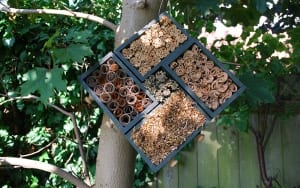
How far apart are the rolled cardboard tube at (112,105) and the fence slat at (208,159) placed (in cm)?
175

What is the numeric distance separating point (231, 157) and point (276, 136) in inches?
12.7

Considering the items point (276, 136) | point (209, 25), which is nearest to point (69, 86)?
point (209, 25)

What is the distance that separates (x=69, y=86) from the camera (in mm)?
2316

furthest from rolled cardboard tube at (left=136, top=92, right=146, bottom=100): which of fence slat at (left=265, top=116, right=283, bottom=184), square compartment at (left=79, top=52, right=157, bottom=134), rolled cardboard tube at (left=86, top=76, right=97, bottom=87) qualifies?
fence slat at (left=265, top=116, right=283, bottom=184)

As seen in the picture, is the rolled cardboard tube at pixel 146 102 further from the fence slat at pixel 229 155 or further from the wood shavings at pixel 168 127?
the fence slat at pixel 229 155

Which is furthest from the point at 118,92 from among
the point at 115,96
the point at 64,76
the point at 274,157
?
the point at 274,157

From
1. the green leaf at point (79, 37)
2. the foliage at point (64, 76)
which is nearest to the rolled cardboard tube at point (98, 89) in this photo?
the green leaf at point (79, 37)

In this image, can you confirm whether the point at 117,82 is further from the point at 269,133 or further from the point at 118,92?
the point at 269,133

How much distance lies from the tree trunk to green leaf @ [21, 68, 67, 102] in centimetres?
18

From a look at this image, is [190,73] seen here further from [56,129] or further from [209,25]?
[56,129]

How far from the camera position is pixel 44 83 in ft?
2.68

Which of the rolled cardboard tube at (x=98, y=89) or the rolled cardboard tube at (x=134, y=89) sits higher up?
the rolled cardboard tube at (x=98, y=89)

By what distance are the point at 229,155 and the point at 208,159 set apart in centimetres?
14

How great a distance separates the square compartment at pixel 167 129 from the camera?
0.83 metres
